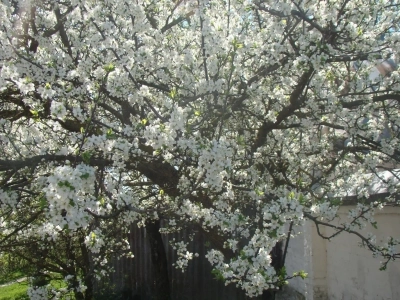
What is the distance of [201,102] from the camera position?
420 cm

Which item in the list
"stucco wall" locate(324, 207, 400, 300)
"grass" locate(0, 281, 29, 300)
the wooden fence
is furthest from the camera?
"grass" locate(0, 281, 29, 300)

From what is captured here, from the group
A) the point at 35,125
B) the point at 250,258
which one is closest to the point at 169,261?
the point at 35,125

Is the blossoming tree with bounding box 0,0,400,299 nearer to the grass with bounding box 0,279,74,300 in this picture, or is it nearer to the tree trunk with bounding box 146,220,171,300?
the tree trunk with bounding box 146,220,171,300

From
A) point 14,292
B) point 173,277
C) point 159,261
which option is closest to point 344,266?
point 159,261

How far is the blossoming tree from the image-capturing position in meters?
3.39

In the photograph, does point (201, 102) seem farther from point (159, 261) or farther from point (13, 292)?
point (13, 292)

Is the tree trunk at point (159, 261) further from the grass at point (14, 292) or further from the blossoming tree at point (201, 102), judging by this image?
the grass at point (14, 292)

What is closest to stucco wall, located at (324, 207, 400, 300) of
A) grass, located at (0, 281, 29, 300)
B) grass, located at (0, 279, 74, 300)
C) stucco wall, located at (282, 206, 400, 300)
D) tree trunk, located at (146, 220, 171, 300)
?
stucco wall, located at (282, 206, 400, 300)

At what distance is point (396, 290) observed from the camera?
4527mm

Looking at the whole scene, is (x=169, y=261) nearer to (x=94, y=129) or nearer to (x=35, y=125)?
(x=35, y=125)

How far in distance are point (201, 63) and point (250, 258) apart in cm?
200

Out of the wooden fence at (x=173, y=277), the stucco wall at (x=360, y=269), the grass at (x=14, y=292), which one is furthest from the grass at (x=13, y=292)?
the stucco wall at (x=360, y=269)

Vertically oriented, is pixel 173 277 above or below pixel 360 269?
above

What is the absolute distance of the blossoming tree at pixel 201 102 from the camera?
3387 millimetres
